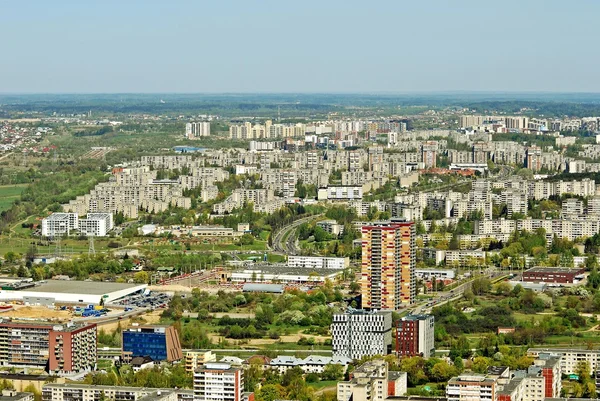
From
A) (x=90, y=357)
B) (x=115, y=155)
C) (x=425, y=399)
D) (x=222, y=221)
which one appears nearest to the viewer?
(x=425, y=399)

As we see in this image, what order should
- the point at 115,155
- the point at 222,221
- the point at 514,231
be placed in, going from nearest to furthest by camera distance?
the point at 514,231 → the point at 222,221 → the point at 115,155

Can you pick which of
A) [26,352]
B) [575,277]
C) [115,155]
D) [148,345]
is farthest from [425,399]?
[115,155]

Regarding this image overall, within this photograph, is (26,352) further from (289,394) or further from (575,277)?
(575,277)

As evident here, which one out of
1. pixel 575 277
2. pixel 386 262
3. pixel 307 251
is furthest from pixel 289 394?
pixel 307 251

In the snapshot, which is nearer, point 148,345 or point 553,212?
point 148,345

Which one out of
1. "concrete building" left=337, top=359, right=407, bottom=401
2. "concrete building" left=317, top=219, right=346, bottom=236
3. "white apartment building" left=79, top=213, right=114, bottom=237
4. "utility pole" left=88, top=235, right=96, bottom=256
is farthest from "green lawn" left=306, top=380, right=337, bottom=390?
"white apartment building" left=79, top=213, right=114, bottom=237

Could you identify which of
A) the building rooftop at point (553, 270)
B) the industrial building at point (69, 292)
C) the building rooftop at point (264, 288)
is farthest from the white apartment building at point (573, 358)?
the industrial building at point (69, 292)

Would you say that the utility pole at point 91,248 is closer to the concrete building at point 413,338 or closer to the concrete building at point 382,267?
the concrete building at point 382,267

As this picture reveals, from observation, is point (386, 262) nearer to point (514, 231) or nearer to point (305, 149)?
point (514, 231)
